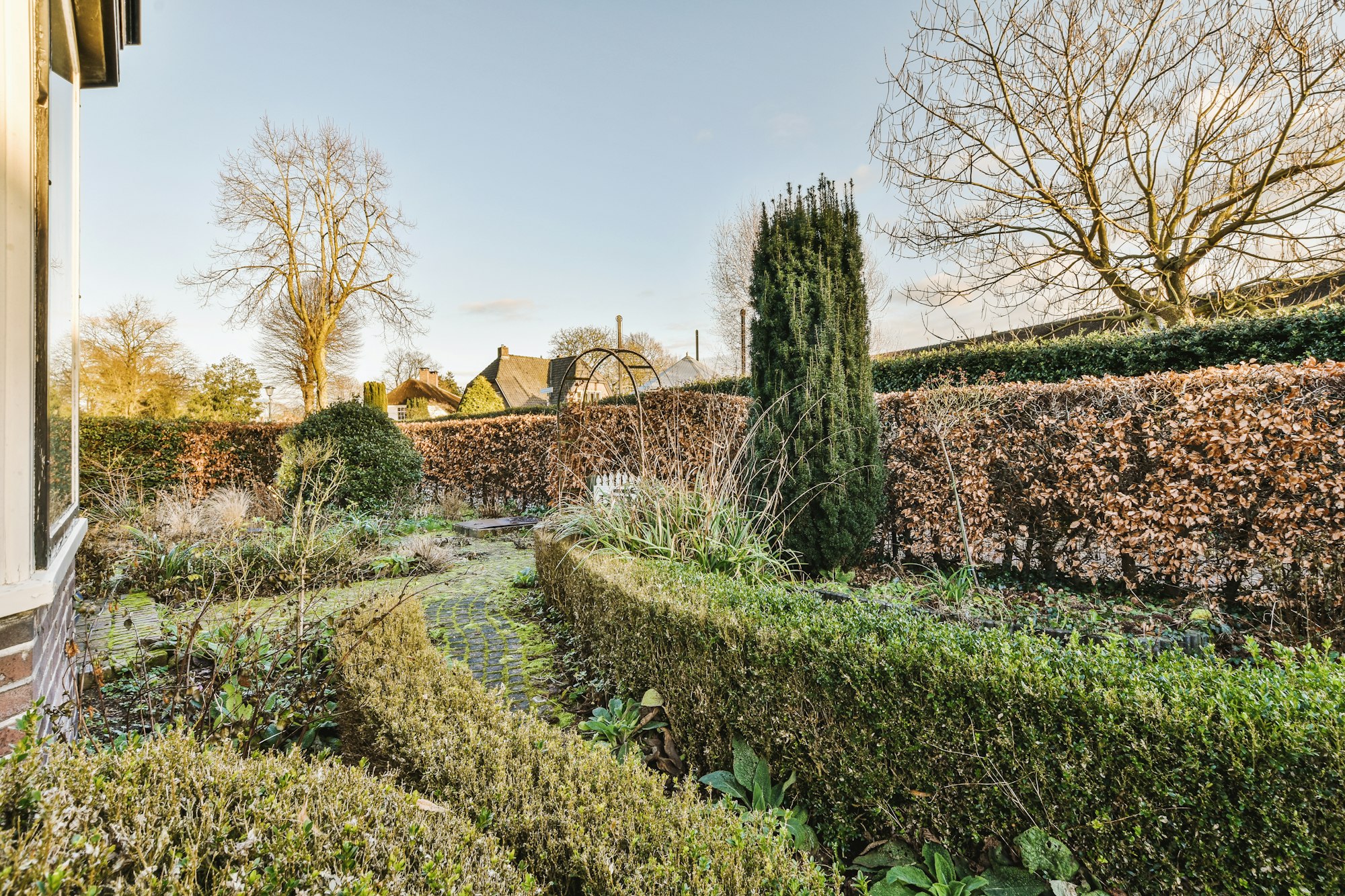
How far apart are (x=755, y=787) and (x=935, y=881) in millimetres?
605

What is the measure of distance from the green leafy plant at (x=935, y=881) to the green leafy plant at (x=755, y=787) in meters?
0.27

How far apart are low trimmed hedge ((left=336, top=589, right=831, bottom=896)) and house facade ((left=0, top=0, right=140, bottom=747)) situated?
3.24 feet

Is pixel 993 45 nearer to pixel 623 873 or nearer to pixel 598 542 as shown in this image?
pixel 598 542

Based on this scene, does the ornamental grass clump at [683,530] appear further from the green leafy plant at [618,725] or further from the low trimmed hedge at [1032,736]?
the low trimmed hedge at [1032,736]

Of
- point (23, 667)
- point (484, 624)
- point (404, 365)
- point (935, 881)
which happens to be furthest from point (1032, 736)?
point (404, 365)

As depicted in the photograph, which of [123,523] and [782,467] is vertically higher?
[782,467]

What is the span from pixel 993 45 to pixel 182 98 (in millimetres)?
10162

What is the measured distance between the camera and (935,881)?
1.71 metres

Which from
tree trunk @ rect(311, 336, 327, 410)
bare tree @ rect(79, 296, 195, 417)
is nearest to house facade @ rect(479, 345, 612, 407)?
bare tree @ rect(79, 296, 195, 417)

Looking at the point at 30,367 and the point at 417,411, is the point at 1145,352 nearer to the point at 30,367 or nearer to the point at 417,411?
the point at 30,367

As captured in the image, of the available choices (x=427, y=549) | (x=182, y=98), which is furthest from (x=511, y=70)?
(x=427, y=549)

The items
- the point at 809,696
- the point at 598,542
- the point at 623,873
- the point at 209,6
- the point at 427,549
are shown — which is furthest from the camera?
the point at 427,549

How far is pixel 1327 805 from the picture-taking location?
127cm

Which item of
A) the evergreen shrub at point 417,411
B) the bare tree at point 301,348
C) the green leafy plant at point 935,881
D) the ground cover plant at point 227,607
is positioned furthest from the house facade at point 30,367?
the evergreen shrub at point 417,411
